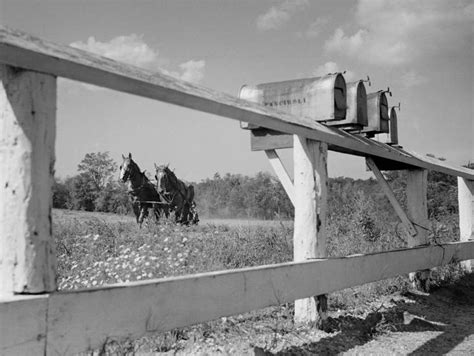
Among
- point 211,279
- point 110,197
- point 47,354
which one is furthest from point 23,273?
point 110,197

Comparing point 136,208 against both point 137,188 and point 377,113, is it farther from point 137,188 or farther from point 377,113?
point 377,113

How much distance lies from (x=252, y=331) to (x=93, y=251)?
353 centimetres

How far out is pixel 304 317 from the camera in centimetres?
411

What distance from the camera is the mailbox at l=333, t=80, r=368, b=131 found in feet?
16.1

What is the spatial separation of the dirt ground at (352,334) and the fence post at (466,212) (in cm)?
267

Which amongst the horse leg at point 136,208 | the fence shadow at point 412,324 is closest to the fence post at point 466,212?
the fence shadow at point 412,324

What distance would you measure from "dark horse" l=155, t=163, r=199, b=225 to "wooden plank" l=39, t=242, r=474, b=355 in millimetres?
9708

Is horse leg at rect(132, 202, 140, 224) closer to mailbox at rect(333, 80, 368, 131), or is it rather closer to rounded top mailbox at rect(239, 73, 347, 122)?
rounded top mailbox at rect(239, 73, 347, 122)

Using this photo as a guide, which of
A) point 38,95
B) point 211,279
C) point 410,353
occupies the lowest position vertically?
point 410,353

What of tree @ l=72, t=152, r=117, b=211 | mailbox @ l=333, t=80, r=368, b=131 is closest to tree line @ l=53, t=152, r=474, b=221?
tree @ l=72, t=152, r=117, b=211

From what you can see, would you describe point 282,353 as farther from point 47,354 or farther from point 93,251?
point 93,251

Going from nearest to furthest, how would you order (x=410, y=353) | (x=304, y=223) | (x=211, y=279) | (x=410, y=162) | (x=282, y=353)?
(x=211, y=279) < (x=282, y=353) < (x=410, y=353) < (x=304, y=223) < (x=410, y=162)

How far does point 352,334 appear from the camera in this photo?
4027mm

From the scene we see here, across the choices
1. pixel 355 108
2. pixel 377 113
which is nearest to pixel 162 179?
pixel 377 113
